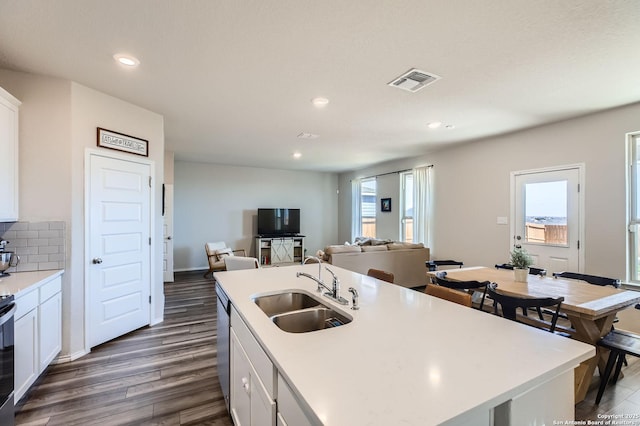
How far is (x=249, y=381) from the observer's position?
1.42m

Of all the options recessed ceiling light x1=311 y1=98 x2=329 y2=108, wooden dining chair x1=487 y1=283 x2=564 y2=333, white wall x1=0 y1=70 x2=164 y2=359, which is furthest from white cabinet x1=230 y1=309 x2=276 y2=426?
recessed ceiling light x1=311 y1=98 x2=329 y2=108

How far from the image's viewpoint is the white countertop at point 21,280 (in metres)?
1.96

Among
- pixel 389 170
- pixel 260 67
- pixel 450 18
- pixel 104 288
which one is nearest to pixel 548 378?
pixel 450 18

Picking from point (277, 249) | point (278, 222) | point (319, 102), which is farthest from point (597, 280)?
point (278, 222)

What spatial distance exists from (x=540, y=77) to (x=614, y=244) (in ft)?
7.49

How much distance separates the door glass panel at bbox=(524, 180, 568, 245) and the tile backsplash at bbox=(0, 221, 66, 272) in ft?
18.4

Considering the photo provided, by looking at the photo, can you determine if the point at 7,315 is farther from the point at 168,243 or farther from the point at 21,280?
the point at 168,243

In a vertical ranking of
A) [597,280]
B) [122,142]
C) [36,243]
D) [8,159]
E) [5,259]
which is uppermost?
[122,142]

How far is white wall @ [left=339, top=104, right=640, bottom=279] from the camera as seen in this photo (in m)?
3.36

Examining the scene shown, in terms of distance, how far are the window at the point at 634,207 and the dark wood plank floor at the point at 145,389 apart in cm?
110

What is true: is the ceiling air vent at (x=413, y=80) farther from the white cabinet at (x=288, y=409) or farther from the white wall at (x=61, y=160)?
the white wall at (x=61, y=160)

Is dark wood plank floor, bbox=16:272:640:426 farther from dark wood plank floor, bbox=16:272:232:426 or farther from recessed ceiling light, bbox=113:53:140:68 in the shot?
recessed ceiling light, bbox=113:53:140:68

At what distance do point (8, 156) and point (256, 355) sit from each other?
108 inches

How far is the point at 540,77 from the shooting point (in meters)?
2.59
